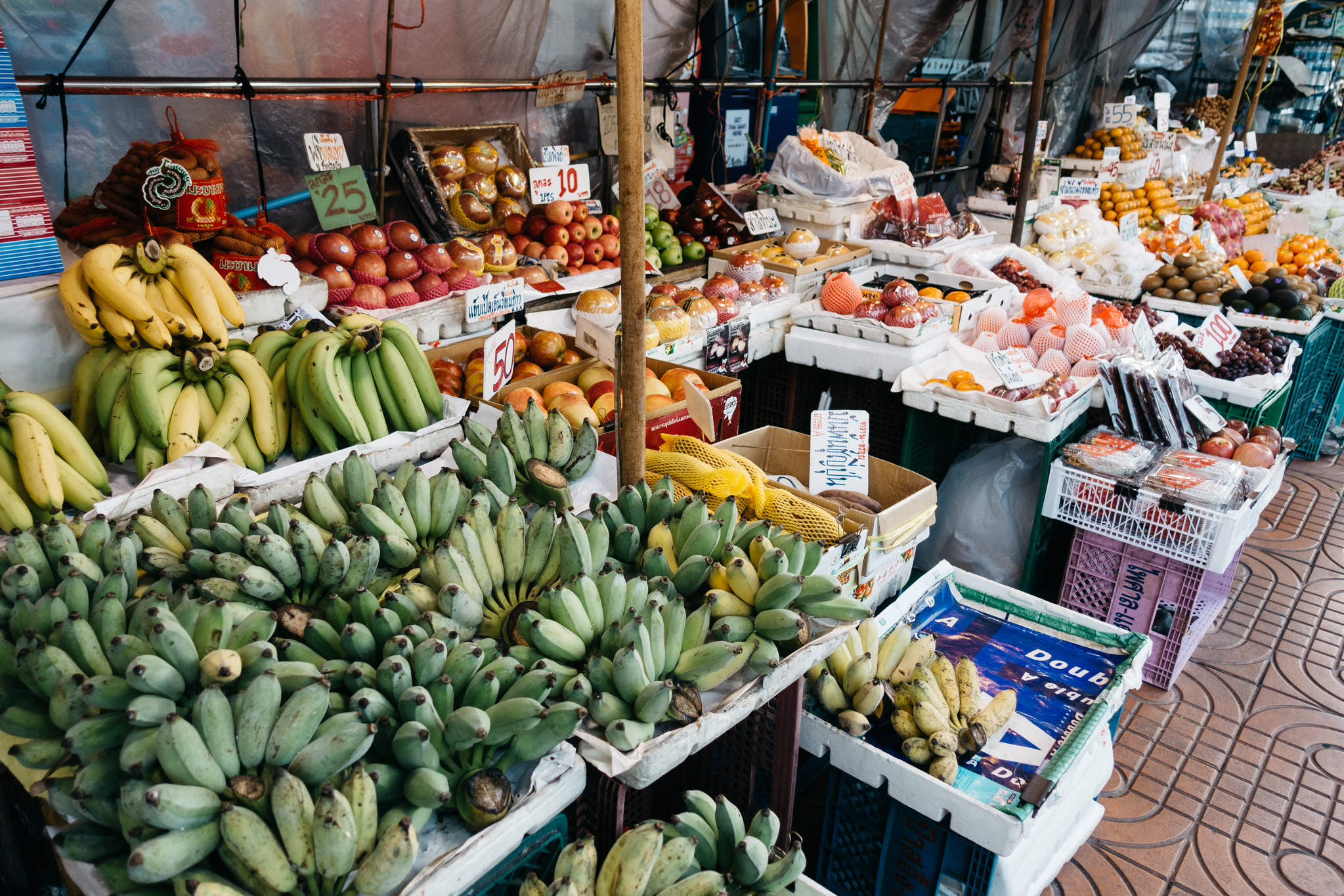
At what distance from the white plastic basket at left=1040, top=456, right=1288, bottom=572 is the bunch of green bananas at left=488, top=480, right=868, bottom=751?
1.70 m

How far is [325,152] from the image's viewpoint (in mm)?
3346

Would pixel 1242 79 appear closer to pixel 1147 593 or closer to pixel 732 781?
pixel 1147 593

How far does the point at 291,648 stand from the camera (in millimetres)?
1389

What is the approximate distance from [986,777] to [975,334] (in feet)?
8.07

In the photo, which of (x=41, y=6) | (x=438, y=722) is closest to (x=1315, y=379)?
(x=438, y=722)

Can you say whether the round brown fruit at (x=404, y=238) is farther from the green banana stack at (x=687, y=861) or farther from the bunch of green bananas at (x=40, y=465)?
the green banana stack at (x=687, y=861)

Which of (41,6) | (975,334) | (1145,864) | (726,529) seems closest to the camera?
(726,529)

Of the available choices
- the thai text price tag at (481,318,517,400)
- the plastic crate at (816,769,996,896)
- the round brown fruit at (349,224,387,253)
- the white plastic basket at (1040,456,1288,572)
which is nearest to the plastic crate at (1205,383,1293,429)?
the white plastic basket at (1040,456,1288,572)

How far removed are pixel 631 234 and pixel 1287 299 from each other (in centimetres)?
427

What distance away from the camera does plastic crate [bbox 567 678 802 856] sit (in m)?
1.50

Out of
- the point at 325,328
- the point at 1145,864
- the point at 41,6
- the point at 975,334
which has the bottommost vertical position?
the point at 1145,864

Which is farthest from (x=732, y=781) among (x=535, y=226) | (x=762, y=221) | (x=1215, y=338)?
(x=762, y=221)

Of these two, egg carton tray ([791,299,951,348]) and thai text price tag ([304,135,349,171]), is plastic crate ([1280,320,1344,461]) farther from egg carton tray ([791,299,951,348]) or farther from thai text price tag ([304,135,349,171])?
thai text price tag ([304,135,349,171])

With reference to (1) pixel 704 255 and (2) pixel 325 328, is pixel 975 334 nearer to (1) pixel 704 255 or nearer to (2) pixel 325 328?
(1) pixel 704 255
